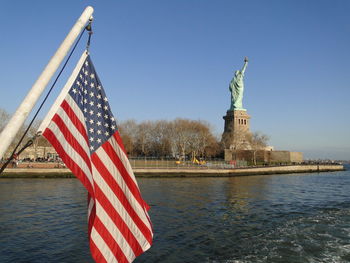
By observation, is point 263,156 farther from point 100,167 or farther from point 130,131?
point 100,167

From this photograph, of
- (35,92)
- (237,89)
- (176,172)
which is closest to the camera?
(35,92)

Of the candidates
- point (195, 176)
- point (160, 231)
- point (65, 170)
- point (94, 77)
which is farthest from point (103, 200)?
point (195, 176)

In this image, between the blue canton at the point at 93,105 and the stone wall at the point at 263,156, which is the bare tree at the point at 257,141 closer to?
the stone wall at the point at 263,156

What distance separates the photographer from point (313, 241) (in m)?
12.7

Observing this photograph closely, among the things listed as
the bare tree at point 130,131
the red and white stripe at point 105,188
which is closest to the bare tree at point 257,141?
the bare tree at point 130,131

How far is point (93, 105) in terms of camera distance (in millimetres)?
4660

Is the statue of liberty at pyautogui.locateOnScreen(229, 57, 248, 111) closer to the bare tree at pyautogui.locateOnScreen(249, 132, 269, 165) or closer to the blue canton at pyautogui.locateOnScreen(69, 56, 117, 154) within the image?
the bare tree at pyautogui.locateOnScreen(249, 132, 269, 165)

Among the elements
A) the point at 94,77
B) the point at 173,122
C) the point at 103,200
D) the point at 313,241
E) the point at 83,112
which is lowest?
the point at 313,241

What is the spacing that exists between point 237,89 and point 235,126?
36.1ft

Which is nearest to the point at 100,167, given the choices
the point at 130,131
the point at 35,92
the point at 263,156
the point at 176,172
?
the point at 35,92

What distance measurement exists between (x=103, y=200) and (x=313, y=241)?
11.3 metres

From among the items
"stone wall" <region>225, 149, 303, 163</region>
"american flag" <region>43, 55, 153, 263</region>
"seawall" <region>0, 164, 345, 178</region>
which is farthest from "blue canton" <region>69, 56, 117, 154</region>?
"stone wall" <region>225, 149, 303, 163</region>

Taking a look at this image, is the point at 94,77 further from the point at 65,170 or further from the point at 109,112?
the point at 65,170

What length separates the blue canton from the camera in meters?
4.52
